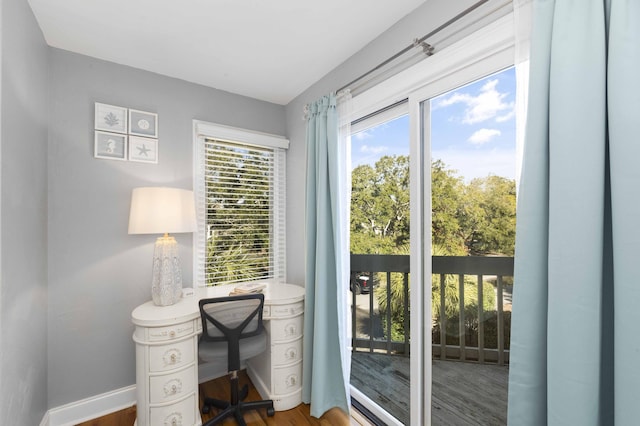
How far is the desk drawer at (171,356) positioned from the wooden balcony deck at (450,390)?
4.36 feet

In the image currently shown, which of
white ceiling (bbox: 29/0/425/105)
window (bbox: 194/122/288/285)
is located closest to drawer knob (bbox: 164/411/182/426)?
window (bbox: 194/122/288/285)

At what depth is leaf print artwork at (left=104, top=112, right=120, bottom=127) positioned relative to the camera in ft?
7.28

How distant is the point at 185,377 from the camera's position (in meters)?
1.97

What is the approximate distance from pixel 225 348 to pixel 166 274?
0.69 meters

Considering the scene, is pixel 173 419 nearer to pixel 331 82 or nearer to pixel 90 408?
pixel 90 408

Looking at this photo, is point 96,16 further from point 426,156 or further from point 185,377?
point 185,377

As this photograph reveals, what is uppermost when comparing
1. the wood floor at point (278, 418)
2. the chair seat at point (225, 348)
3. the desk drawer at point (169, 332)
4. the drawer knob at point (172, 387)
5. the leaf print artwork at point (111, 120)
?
the leaf print artwork at point (111, 120)

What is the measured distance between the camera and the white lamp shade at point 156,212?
200cm

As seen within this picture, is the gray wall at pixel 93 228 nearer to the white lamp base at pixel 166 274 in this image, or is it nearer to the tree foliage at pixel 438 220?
the white lamp base at pixel 166 274

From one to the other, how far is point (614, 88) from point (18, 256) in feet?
8.66

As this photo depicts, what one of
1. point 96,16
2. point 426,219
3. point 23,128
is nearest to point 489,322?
point 426,219

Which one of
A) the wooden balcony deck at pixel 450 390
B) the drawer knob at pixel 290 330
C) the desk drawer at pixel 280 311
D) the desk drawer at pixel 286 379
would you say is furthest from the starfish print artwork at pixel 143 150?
the wooden balcony deck at pixel 450 390

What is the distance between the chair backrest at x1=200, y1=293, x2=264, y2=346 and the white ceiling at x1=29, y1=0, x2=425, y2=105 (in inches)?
69.6

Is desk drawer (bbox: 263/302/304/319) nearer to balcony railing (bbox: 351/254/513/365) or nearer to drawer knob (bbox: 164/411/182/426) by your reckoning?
balcony railing (bbox: 351/254/513/365)
